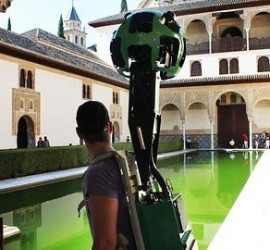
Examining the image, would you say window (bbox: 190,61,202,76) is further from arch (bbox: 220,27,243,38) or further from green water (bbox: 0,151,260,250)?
green water (bbox: 0,151,260,250)

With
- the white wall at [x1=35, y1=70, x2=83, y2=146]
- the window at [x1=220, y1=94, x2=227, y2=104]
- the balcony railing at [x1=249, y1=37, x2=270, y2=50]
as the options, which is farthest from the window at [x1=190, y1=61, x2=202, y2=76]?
the white wall at [x1=35, y1=70, x2=83, y2=146]

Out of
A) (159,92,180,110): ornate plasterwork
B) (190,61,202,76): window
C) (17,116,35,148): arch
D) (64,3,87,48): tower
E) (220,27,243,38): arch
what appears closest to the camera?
(17,116,35,148): arch

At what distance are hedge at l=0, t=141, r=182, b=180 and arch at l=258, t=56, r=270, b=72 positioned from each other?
55.4 feet

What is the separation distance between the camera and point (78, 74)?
72.0ft

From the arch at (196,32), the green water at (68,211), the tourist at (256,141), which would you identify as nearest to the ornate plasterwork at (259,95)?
the tourist at (256,141)

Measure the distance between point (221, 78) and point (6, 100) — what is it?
16.7 meters

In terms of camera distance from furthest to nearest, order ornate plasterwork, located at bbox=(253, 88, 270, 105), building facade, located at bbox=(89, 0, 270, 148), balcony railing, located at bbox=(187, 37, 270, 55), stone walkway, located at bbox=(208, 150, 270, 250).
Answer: balcony railing, located at bbox=(187, 37, 270, 55)
building facade, located at bbox=(89, 0, 270, 148)
ornate plasterwork, located at bbox=(253, 88, 270, 105)
stone walkway, located at bbox=(208, 150, 270, 250)

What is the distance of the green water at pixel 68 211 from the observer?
587 cm

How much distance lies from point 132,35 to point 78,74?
19647mm

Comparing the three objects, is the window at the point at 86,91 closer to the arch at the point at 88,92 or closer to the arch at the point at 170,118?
the arch at the point at 88,92

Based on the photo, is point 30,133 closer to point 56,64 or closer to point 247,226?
point 56,64

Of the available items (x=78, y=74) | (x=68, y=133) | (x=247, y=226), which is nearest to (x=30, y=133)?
(x=68, y=133)

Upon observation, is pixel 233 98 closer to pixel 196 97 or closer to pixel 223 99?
pixel 223 99

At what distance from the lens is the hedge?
12336mm
